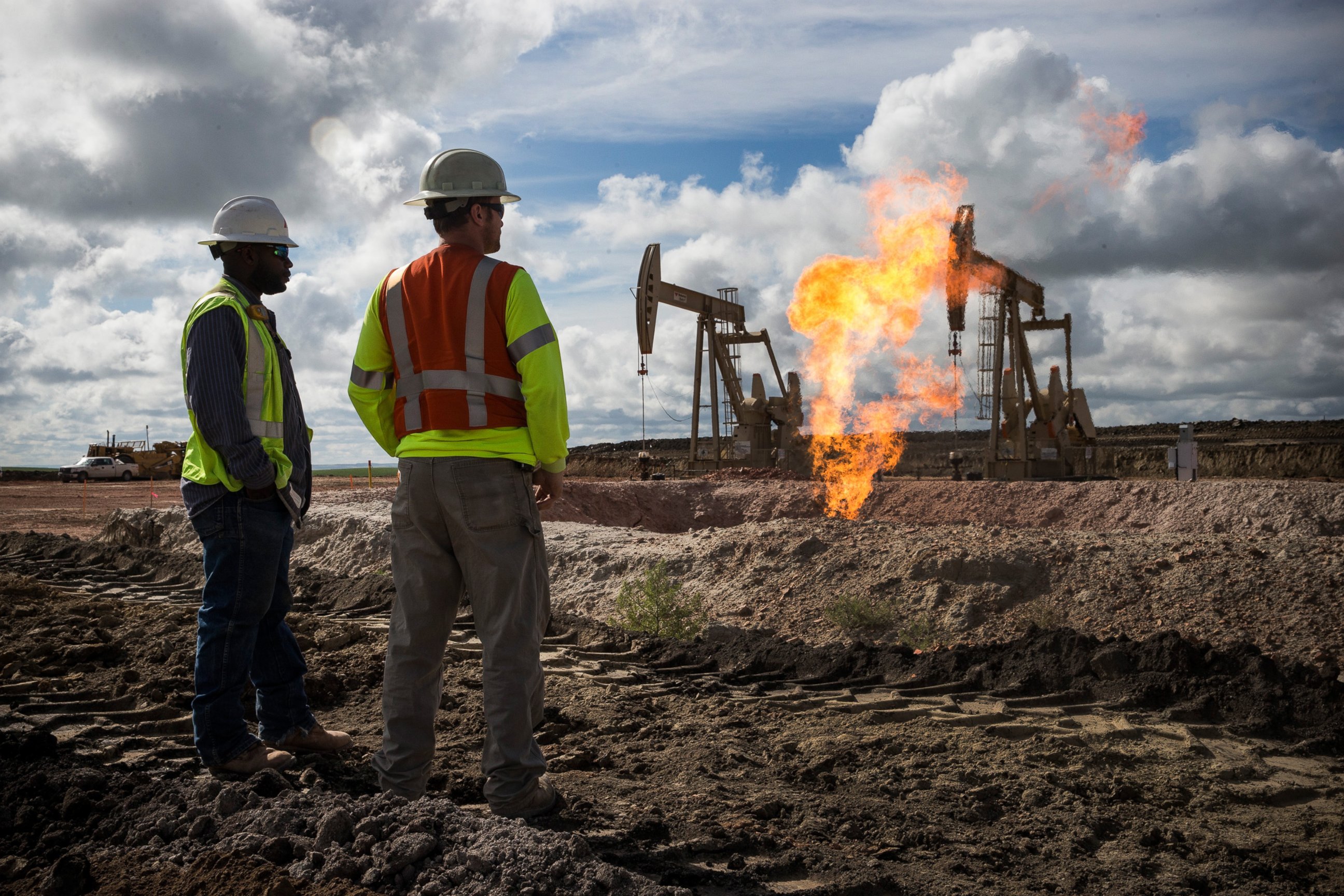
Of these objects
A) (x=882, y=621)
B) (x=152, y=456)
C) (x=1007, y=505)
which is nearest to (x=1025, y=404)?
(x=1007, y=505)

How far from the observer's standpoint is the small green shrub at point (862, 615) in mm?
8297

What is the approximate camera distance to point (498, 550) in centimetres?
323

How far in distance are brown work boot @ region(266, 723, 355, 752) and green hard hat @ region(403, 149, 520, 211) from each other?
2470 mm

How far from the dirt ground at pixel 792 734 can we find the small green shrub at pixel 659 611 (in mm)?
415

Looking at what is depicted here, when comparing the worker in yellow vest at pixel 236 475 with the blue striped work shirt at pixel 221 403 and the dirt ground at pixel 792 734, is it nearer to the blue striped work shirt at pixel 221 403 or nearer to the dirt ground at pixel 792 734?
the blue striped work shirt at pixel 221 403

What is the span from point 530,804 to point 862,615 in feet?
18.0

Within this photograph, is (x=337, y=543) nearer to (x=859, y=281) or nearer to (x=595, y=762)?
(x=595, y=762)

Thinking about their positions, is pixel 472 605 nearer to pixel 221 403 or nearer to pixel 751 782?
pixel 221 403

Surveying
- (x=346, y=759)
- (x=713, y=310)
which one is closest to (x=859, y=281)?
(x=713, y=310)

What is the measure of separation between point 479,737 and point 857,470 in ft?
58.8

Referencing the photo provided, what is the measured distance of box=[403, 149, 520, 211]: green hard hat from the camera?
3.42 m

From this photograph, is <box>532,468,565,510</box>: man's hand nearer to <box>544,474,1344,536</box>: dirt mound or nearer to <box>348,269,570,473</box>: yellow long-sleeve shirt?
<box>348,269,570,473</box>: yellow long-sleeve shirt

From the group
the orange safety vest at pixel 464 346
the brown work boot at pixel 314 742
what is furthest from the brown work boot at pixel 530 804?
the orange safety vest at pixel 464 346

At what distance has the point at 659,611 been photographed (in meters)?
8.31
